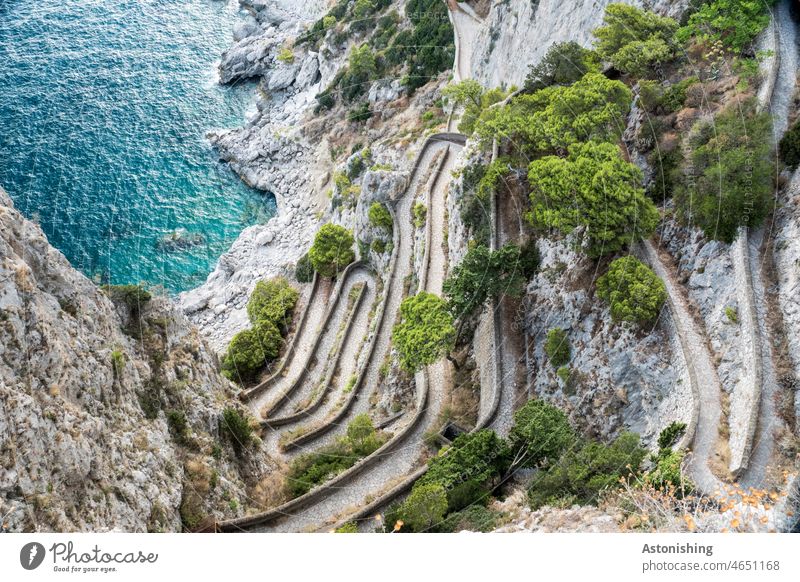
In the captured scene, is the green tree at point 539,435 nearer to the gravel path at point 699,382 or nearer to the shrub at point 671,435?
the shrub at point 671,435

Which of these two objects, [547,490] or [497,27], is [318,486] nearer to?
[547,490]

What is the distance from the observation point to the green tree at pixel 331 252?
7081 centimetres

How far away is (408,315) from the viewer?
50031 mm

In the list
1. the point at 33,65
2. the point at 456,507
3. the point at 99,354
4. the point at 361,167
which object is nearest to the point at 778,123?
the point at 456,507

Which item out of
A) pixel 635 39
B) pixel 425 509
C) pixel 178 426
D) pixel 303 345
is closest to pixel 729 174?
pixel 635 39

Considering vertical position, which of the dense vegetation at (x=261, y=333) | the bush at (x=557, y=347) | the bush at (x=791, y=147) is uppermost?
the bush at (x=791, y=147)

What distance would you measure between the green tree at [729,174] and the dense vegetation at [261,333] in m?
39.7

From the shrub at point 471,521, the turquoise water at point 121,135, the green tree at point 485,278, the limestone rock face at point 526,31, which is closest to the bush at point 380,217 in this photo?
the green tree at point 485,278

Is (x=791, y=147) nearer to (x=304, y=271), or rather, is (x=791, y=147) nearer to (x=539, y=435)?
(x=539, y=435)

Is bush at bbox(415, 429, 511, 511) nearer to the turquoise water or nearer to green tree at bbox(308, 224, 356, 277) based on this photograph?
green tree at bbox(308, 224, 356, 277)

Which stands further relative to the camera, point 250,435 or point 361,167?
point 361,167

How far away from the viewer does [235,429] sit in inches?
1722

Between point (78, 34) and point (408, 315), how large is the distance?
87.9 m

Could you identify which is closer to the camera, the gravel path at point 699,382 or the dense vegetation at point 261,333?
the gravel path at point 699,382
